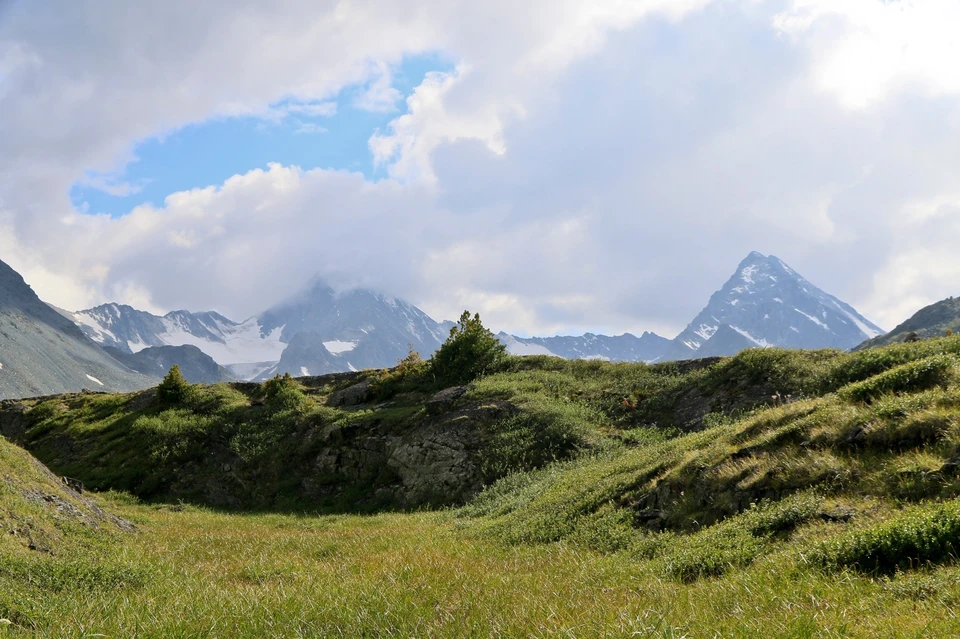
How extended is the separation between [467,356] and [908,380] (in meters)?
28.0

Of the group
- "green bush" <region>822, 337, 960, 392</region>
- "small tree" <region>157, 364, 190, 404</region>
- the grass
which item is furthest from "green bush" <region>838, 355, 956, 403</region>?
"small tree" <region>157, 364, 190, 404</region>

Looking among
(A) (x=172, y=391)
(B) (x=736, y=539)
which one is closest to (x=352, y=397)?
(A) (x=172, y=391)

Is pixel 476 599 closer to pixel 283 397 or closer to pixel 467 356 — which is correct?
pixel 467 356

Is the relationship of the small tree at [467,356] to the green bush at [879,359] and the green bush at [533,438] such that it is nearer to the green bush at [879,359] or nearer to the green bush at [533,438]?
the green bush at [533,438]

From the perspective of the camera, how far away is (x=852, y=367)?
1981cm

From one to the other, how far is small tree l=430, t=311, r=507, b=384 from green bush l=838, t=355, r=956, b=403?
26.5 meters

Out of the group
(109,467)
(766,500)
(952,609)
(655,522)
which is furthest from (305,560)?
(109,467)

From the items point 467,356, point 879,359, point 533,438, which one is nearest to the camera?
point 879,359

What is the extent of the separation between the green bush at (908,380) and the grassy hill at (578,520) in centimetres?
5

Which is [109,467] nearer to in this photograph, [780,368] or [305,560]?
[305,560]

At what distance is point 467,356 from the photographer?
127 feet

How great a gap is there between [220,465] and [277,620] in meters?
28.7

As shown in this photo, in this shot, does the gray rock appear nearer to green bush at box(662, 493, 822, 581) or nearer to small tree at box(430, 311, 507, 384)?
small tree at box(430, 311, 507, 384)

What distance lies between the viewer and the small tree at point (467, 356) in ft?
125
